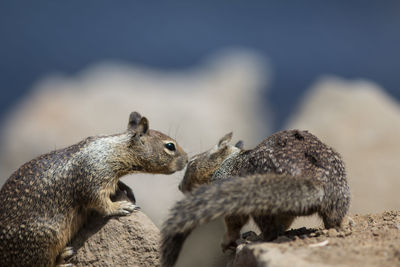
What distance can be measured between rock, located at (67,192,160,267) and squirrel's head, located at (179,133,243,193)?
1.10 meters

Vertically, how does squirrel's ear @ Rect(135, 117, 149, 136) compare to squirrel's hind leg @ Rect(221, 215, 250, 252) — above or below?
above

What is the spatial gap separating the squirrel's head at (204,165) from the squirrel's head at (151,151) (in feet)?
2.00

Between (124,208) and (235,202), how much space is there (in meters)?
1.20

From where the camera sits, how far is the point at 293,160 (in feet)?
13.7

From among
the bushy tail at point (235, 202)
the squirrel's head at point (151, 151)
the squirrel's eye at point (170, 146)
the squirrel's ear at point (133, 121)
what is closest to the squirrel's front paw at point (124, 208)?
the squirrel's head at point (151, 151)

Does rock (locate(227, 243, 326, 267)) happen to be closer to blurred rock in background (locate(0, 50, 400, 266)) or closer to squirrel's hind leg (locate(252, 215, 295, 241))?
squirrel's hind leg (locate(252, 215, 295, 241))

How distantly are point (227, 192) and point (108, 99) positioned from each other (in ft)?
28.4

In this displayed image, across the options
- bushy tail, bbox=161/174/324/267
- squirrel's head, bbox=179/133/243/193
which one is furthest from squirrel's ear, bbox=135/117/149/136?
bushy tail, bbox=161/174/324/267

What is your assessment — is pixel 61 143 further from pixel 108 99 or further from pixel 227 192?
pixel 227 192

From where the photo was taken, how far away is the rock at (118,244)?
438 centimetres

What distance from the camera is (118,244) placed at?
4.39 meters

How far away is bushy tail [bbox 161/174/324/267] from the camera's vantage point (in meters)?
3.53

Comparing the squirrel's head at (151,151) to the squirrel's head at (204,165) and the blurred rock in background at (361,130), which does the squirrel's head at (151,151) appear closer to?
the squirrel's head at (204,165)

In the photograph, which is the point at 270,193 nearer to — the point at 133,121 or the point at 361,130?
the point at 133,121
